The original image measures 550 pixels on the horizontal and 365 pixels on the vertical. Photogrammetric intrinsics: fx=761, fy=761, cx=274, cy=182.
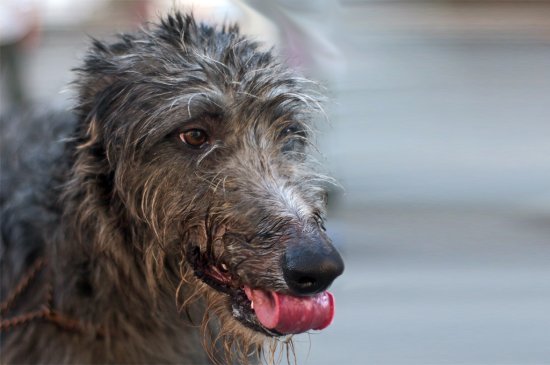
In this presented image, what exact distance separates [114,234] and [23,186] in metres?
0.58

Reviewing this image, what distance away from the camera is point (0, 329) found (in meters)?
3.00

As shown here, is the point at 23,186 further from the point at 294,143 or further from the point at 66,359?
the point at 294,143

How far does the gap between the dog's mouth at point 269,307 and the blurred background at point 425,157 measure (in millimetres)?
1377

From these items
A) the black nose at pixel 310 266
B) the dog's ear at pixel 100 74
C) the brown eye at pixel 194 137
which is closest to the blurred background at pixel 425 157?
the dog's ear at pixel 100 74

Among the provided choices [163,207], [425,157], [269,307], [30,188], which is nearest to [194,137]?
[163,207]

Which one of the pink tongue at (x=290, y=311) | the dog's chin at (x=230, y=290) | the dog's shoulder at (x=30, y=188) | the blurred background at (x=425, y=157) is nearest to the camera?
the pink tongue at (x=290, y=311)

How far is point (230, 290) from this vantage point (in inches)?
102

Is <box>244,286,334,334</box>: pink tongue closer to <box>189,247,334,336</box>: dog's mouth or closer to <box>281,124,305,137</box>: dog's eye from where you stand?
<box>189,247,334,336</box>: dog's mouth

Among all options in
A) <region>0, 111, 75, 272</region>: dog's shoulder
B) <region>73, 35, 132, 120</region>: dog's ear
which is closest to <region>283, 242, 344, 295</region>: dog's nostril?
<region>73, 35, 132, 120</region>: dog's ear

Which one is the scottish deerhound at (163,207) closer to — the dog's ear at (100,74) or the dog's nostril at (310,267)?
the dog's ear at (100,74)

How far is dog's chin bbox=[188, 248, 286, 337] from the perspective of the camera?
2.54 m

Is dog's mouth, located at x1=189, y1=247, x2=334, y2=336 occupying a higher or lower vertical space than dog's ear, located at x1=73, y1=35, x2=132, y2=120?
lower

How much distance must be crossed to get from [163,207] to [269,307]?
1.94 feet

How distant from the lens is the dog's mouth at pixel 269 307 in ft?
7.96
